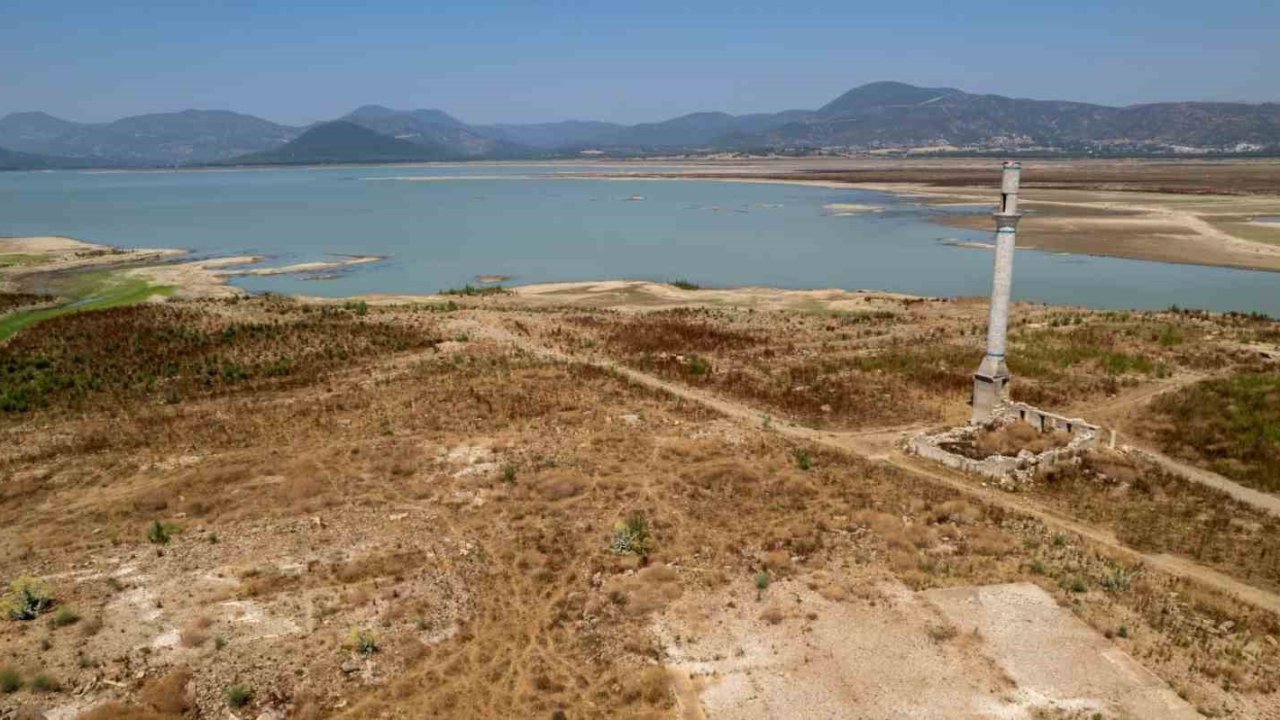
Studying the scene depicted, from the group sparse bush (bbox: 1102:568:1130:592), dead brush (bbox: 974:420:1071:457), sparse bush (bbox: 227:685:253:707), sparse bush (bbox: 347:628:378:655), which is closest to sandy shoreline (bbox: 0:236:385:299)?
sparse bush (bbox: 347:628:378:655)

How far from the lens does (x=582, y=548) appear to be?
696 inches

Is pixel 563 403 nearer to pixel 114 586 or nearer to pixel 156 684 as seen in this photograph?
pixel 114 586

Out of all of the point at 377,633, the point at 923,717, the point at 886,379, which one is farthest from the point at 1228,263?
the point at 377,633

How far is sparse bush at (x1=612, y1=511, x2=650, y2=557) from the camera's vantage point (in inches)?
685

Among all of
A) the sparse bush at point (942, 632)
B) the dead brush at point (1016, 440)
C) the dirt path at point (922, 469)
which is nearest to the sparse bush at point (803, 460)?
the dirt path at point (922, 469)

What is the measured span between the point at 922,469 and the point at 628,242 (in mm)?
67882

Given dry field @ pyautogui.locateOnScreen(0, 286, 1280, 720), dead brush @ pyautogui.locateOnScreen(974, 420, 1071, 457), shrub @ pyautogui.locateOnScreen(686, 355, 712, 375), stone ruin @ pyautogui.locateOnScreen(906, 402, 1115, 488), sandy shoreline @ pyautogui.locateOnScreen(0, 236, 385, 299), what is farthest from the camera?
sandy shoreline @ pyautogui.locateOnScreen(0, 236, 385, 299)

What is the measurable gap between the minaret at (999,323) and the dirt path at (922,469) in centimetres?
294

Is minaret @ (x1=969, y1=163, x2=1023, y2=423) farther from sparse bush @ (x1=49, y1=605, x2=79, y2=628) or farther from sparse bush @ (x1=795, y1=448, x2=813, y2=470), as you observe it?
sparse bush @ (x1=49, y1=605, x2=79, y2=628)

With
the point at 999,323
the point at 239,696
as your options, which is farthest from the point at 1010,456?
the point at 239,696

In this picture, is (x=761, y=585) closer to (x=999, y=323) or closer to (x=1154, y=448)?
(x=999, y=323)

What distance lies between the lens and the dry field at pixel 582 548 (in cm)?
1306

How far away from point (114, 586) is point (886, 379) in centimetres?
2542

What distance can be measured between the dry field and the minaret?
1659 mm
